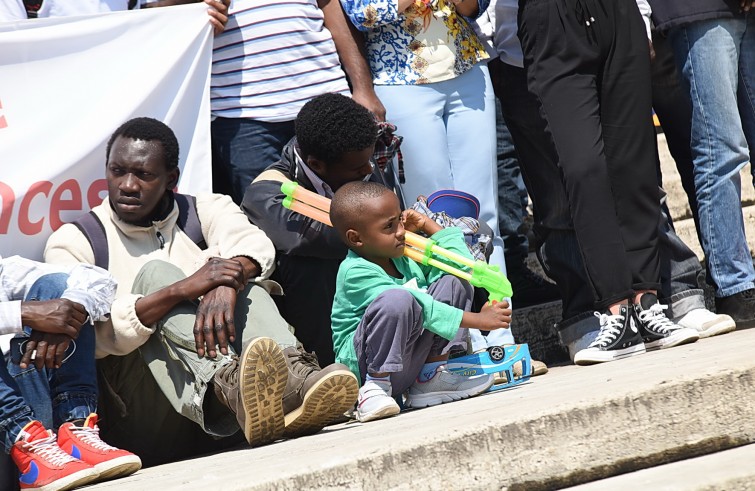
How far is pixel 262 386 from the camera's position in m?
3.41

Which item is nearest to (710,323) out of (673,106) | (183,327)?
(673,106)

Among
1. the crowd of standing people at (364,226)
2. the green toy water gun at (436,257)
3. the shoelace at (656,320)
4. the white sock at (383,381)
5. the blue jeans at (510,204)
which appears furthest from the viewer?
the blue jeans at (510,204)

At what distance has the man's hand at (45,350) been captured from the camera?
3465 mm

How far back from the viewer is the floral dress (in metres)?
4.89

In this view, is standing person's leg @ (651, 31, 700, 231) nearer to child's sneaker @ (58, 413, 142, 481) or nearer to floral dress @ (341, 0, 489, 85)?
floral dress @ (341, 0, 489, 85)

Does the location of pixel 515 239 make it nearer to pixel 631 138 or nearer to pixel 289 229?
pixel 631 138

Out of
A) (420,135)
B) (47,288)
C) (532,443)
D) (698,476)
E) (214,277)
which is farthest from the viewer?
(420,135)

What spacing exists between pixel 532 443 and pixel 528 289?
2.93 meters

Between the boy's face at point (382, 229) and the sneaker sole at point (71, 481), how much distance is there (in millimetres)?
1415

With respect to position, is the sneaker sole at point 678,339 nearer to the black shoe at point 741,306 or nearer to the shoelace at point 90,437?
the black shoe at point 741,306

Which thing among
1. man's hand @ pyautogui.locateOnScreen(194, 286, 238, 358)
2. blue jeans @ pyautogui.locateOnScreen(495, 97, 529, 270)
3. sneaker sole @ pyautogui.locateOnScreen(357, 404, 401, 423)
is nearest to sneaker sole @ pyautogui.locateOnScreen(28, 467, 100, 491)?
man's hand @ pyautogui.locateOnScreen(194, 286, 238, 358)

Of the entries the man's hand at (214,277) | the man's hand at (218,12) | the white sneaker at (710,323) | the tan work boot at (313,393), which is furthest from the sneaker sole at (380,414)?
the man's hand at (218,12)

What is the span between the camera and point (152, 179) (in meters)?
4.23

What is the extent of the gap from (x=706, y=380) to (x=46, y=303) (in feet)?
7.10
